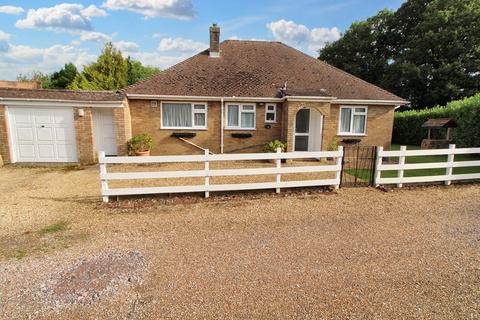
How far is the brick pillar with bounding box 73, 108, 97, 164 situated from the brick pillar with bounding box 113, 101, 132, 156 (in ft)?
3.26

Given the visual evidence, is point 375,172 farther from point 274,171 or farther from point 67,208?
point 67,208

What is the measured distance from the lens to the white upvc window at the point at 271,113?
510 inches

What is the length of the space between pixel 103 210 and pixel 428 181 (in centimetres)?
867

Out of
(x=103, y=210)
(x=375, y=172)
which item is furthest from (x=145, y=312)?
(x=375, y=172)

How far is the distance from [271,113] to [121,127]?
6.99 metres

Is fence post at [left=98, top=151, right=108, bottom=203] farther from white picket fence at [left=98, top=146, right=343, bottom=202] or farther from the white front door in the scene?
the white front door

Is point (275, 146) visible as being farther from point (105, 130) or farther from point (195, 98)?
point (105, 130)

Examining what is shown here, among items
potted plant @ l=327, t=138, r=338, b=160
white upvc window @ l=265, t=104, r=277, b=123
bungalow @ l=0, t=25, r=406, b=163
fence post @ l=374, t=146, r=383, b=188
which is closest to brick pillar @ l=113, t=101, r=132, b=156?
bungalow @ l=0, t=25, r=406, b=163

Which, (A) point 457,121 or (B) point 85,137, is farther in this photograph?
(A) point 457,121

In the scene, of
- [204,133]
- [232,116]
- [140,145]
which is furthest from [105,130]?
[232,116]

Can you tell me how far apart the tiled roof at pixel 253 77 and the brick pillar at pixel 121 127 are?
1175mm

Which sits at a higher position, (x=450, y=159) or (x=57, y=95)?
(x=57, y=95)

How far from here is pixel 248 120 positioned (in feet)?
42.9

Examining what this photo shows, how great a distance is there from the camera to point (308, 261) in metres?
3.78
